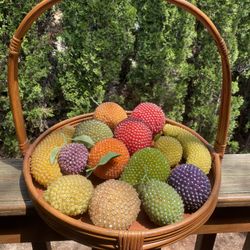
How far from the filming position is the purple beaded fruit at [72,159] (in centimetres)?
91

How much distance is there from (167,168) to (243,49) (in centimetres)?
161

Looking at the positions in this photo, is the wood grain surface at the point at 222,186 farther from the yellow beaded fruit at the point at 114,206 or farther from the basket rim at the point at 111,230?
the yellow beaded fruit at the point at 114,206

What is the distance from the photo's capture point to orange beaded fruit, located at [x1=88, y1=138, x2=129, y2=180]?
918 mm

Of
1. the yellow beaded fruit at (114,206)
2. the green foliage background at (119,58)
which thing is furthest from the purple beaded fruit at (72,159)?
the green foliage background at (119,58)

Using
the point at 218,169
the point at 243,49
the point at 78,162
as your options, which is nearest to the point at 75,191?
the point at 78,162

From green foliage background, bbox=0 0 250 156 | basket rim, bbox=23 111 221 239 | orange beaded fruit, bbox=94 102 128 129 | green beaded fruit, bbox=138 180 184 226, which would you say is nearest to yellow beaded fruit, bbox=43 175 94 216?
basket rim, bbox=23 111 221 239

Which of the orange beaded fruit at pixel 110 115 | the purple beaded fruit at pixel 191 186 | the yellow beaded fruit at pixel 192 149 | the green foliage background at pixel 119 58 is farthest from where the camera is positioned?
the green foliage background at pixel 119 58

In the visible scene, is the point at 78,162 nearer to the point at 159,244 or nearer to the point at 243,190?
the point at 159,244

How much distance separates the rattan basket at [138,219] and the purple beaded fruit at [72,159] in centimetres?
8

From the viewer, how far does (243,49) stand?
2281 mm

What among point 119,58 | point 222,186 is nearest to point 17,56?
point 222,186

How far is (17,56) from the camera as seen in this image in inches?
35.4

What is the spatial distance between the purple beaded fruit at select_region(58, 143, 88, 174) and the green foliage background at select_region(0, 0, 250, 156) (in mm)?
1148

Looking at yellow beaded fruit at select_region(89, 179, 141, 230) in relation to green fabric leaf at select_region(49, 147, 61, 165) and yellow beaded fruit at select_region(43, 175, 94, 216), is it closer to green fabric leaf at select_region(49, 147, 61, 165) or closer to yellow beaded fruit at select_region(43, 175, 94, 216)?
yellow beaded fruit at select_region(43, 175, 94, 216)
